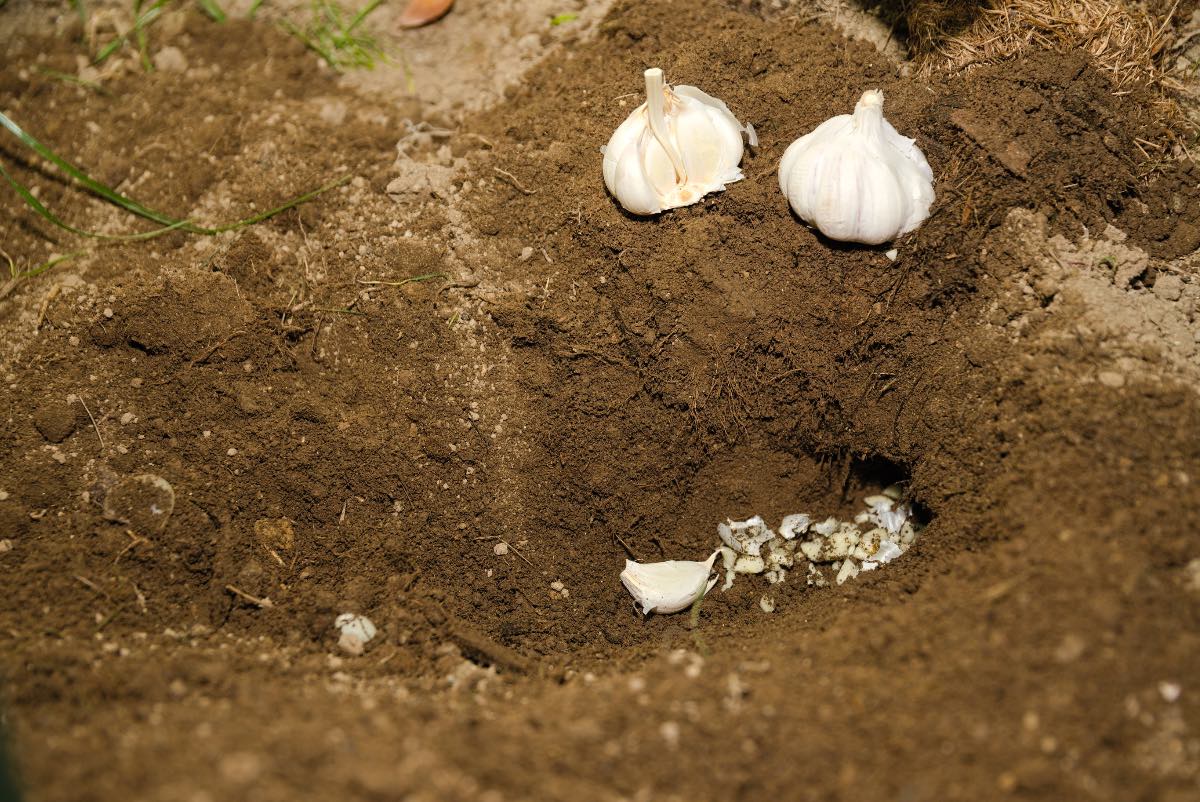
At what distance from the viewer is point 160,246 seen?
2324 mm

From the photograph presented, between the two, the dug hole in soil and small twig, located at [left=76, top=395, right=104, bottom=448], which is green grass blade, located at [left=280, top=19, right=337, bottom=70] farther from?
small twig, located at [left=76, top=395, right=104, bottom=448]

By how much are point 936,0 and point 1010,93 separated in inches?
18.1

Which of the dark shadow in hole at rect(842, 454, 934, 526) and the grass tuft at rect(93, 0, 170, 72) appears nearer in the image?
the dark shadow in hole at rect(842, 454, 934, 526)

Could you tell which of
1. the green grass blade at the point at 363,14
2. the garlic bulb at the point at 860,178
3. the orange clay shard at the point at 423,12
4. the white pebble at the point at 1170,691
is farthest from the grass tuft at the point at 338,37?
the white pebble at the point at 1170,691

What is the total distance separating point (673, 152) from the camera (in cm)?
198

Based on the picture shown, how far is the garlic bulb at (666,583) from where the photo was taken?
82.1 inches

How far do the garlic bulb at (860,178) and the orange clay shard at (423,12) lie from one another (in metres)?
1.48

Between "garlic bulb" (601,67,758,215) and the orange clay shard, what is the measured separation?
1163 millimetres

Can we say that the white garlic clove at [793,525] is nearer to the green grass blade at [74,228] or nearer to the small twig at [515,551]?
the small twig at [515,551]

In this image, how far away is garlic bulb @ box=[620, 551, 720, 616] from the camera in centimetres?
209

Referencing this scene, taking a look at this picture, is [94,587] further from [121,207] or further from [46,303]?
[121,207]

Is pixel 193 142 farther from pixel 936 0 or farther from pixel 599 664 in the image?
pixel 936 0

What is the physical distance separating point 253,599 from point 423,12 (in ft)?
6.60

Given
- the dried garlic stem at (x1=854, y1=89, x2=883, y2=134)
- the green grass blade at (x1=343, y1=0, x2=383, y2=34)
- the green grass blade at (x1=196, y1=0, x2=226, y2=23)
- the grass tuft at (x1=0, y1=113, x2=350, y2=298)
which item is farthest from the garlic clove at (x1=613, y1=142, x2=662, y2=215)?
the green grass blade at (x1=196, y1=0, x2=226, y2=23)
